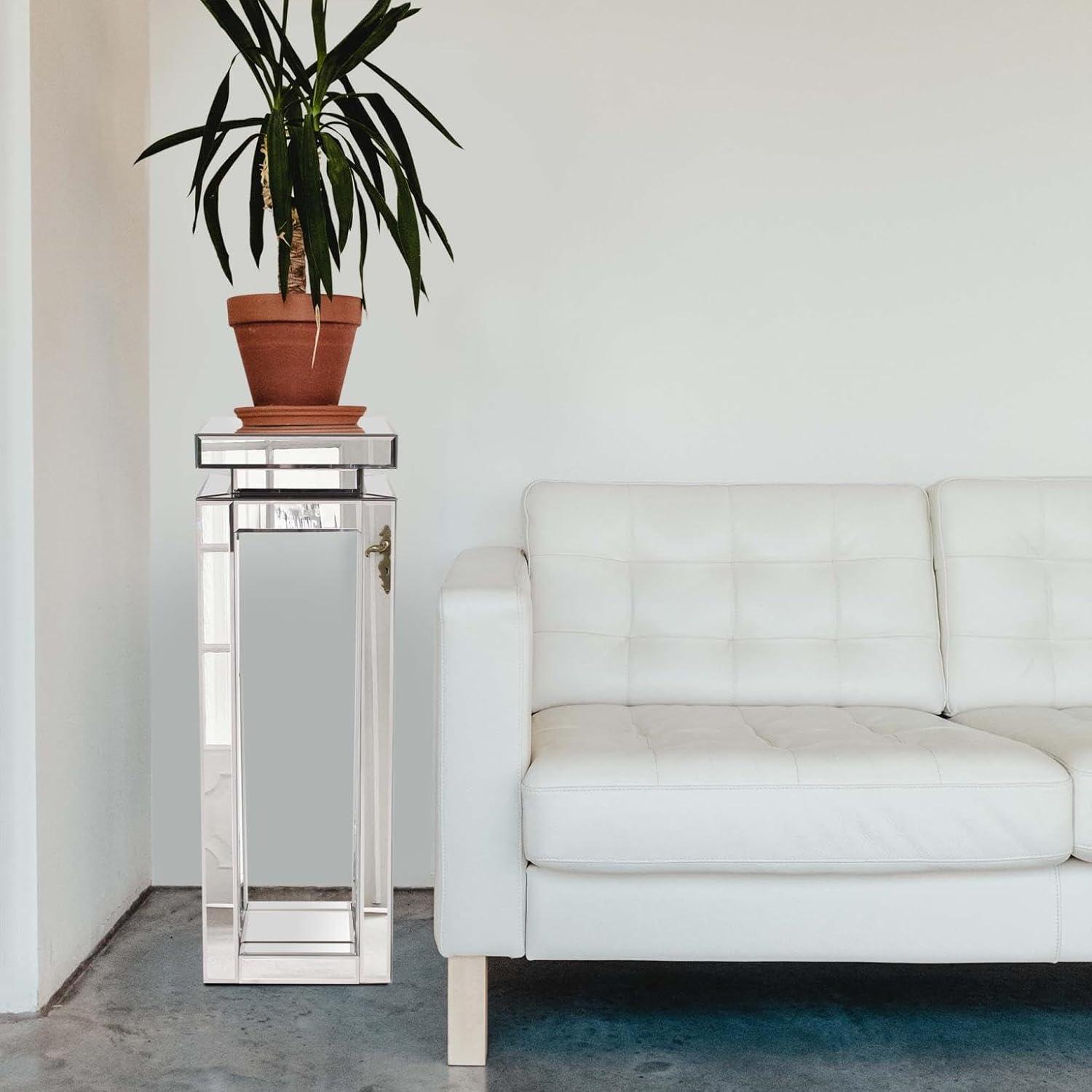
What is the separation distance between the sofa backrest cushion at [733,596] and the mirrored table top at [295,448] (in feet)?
1.69

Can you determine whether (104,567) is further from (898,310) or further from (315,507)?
(898,310)

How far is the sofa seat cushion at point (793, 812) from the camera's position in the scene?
1913mm

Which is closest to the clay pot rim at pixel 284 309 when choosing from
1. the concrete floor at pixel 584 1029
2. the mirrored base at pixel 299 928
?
the mirrored base at pixel 299 928

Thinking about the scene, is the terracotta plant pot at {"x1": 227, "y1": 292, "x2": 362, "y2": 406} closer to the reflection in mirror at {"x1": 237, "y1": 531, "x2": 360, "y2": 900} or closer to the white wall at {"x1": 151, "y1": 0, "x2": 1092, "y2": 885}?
the reflection in mirror at {"x1": 237, "y1": 531, "x2": 360, "y2": 900}

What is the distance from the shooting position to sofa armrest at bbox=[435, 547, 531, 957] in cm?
194

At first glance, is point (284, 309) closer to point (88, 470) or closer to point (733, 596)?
point (88, 470)

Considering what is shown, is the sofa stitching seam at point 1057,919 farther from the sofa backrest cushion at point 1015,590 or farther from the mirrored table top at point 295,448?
the mirrored table top at point 295,448

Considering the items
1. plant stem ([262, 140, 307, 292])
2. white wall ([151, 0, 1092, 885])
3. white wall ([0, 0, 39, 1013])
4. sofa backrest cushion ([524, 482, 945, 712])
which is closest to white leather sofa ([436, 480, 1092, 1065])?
sofa backrest cushion ([524, 482, 945, 712])

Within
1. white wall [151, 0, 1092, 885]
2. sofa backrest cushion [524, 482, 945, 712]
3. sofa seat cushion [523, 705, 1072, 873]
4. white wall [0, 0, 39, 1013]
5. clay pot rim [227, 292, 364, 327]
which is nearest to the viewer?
sofa seat cushion [523, 705, 1072, 873]

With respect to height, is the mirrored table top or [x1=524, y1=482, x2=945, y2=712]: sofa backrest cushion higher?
the mirrored table top

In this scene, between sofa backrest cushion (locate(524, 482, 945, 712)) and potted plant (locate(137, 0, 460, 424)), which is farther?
sofa backrest cushion (locate(524, 482, 945, 712))

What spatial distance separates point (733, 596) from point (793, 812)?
29.4 inches

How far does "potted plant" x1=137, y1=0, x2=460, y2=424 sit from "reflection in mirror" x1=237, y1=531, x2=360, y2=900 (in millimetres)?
257

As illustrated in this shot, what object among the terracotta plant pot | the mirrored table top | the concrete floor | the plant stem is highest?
the plant stem
